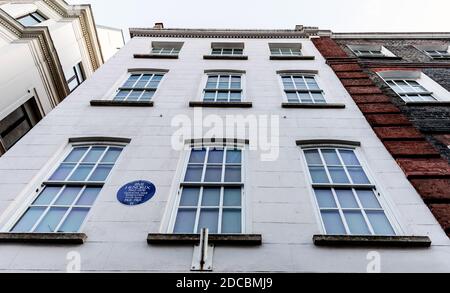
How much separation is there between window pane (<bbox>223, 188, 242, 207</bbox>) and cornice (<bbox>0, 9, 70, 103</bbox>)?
1213cm

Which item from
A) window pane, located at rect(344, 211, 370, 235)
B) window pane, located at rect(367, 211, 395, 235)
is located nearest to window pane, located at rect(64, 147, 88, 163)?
window pane, located at rect(344, 211, 370, 235)

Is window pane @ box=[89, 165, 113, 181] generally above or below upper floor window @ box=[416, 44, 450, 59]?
below

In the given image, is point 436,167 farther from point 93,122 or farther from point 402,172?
point 93,122

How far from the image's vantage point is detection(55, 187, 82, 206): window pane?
634 centimetres

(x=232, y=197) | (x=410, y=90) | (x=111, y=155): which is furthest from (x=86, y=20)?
(x=410, y=90)

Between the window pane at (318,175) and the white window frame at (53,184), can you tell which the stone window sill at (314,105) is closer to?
the window pane at (318,175)

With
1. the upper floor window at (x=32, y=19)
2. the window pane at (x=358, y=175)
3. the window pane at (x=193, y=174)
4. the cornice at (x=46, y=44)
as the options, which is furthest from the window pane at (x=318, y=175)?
the upper floor window at (x=32, y=19)

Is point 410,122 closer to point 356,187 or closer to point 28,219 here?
point 356,187

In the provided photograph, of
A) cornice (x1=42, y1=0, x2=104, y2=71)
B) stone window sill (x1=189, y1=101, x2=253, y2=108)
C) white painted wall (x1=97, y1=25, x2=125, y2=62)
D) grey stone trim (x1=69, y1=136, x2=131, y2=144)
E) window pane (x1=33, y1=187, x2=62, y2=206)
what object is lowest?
window pane (x1=33, y1=187, x2=62, y2=206)

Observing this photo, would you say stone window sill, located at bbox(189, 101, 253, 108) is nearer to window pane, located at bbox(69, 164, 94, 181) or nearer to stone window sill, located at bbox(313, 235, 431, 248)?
window pane, located at bbox(69, 164, 94, 181)

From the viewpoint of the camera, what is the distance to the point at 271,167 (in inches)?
277

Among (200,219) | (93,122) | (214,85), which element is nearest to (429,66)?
(214,85)

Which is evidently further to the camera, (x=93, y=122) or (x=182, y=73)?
(x=182, y=73)
